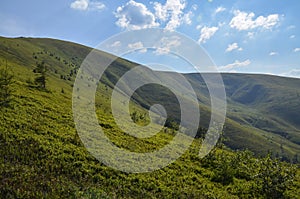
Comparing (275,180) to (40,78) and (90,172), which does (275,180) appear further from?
(40,78)

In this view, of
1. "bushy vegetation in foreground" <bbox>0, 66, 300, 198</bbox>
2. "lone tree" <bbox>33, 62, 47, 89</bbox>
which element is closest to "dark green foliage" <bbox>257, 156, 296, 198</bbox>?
"bushy vegetation in foreground" <bbox>0, 66, 300, 198</bbox>

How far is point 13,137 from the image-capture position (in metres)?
25.3

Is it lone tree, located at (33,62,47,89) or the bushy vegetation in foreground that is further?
lone tree, located at (33,62,47,89)

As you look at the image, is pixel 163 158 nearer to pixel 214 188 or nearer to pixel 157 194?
pixel 214 188

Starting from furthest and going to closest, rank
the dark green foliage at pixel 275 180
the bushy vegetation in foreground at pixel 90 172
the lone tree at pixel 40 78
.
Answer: the lone tree at pixel 40 78 → the dark green foliage at pixel 275 180 → the bushy vegetation in foreground at pixel 90 172

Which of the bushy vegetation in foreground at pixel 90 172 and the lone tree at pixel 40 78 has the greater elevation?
the lone tree at pixel 40 78

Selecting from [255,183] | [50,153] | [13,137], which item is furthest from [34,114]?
[255,183]

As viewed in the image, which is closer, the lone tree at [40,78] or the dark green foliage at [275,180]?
the dark green foliage at [275,180]

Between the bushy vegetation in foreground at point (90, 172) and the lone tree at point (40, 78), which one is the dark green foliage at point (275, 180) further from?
the lone tree at point (40, 78)

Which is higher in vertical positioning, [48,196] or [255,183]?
[48,196]

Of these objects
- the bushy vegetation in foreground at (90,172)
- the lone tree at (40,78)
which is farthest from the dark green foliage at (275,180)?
the lone tree at (40,78)

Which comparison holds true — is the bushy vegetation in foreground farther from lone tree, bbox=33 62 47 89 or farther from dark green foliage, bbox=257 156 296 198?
lone tree, bbox=33 62 47 89

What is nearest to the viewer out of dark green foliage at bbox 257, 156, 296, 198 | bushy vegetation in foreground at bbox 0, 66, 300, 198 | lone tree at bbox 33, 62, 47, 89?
bushy vegetation in foreground at bbox 0, 66, 300, 198

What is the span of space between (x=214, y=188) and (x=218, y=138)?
1471cm
